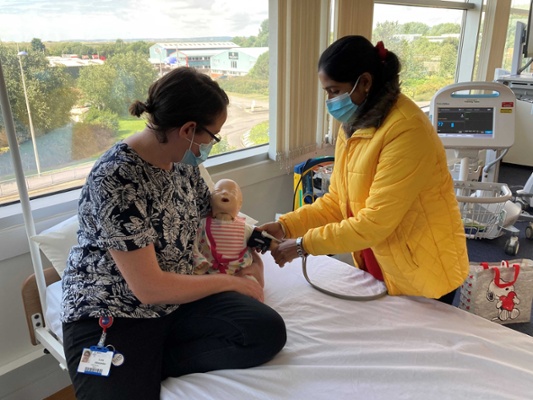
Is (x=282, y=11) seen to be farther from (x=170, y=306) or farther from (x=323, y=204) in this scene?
(x=170, y=306)

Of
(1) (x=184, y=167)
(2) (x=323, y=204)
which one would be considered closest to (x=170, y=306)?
(1) (x=184, y=167)

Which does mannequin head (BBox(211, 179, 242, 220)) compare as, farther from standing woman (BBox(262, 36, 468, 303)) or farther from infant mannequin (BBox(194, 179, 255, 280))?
standing woman (BBox(262, 36, 468, 303))

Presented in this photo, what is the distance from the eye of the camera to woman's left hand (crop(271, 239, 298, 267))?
1.61m

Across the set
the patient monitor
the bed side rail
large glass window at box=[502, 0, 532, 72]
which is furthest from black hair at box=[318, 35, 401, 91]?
large glass window at box=[502, 0, 532, 72]

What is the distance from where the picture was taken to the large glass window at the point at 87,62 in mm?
1729

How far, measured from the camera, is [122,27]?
201 centimetres

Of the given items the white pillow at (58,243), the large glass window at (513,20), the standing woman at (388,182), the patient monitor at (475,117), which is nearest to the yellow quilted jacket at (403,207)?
the standing woman at (388,182)

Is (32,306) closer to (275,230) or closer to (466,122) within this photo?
(275,230)

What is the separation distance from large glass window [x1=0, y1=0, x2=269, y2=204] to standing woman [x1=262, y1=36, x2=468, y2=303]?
3.30ft

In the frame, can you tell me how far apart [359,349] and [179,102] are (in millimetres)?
901

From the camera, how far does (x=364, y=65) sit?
1.43 metres

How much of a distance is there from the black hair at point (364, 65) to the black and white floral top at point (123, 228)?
58cm

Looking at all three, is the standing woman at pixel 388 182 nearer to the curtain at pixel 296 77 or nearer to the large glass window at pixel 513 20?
the curtain at pixel 296 77

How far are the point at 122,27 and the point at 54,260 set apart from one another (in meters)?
1.08
